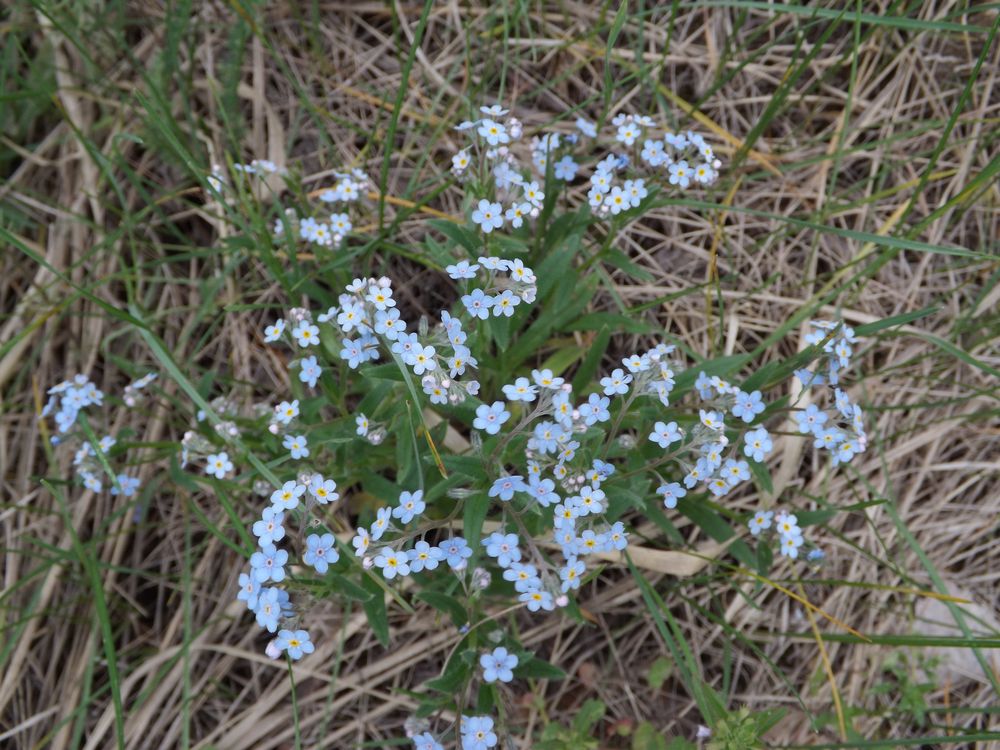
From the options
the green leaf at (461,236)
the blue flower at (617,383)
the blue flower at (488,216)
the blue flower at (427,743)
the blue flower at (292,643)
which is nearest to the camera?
the blue flower at (292,643)

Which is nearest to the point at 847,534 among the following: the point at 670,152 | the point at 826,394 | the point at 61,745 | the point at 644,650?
→ the point at 826,394

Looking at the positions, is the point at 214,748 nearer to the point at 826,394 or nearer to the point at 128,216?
the point at 128,216

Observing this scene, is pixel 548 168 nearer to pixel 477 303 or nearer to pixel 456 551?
pixel 477 303

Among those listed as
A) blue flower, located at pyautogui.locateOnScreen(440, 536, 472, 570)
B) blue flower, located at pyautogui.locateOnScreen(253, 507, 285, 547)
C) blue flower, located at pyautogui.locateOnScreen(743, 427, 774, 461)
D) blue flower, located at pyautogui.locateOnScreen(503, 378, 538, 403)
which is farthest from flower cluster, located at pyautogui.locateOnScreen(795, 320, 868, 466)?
blue flower, located at pyautogui.locateOnScreen(253, 507, 285, 547)

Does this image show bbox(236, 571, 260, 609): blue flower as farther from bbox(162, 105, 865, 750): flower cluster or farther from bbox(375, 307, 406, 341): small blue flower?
bbox(375, 307, 406, 341): small blue flower

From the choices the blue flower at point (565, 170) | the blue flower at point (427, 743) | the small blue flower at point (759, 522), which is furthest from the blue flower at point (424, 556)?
the blue flower at point (565, 170)

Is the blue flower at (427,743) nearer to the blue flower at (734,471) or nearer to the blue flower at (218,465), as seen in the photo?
the blue flower at (218,465)
